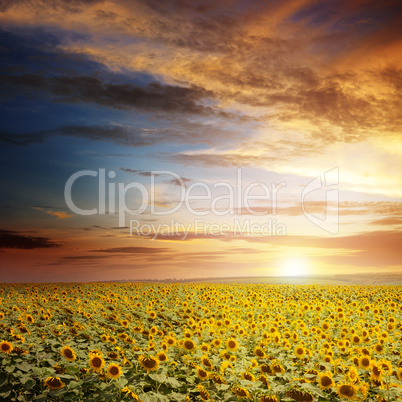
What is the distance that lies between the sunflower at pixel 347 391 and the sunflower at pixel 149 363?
3600mm

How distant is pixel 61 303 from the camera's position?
18.4m

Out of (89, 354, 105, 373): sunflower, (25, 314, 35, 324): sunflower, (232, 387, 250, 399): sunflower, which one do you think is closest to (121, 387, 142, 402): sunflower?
(89, 354, 105, 373): sunflower

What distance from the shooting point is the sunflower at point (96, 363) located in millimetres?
7295

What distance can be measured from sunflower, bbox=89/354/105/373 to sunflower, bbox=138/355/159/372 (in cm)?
78

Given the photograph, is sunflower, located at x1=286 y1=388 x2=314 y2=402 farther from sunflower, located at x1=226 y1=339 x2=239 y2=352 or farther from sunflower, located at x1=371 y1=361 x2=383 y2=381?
sunflower, located at x1=226 y1=339 x2=239 y2=352

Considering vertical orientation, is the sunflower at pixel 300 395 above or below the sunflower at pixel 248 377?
below

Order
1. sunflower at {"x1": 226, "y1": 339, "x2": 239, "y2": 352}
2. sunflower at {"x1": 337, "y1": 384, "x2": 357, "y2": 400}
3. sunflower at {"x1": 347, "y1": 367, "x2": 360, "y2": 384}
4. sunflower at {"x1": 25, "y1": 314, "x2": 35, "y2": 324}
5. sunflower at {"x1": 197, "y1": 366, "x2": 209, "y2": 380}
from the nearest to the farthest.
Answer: sunflower at {"x1": 337, "y1": 384, "x2": 357, "y2": 400}
sunflower at {"x1": 197, "y1": 366, "x2": 209, "y2": 380}
sunflower at {"x1": 347, "y1": 367, "x2": 360, "y2": 384}
sunflower at {"x1": 226, "y1": 339, "x2": 239, "y2": 352}
sunflower at {"x1": 25, "y1": 314, "x2": 35, "y2": 324}

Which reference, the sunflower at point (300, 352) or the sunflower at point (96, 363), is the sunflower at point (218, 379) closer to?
the sunflower at point (96, 363)

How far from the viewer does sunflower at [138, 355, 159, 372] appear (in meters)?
7.62

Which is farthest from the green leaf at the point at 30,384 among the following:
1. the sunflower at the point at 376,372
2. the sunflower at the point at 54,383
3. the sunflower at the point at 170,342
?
the sunflower at the point at 376,372

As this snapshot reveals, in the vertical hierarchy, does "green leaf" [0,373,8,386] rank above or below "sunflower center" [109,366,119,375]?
below

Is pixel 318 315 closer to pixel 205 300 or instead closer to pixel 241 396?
pixel 205 300

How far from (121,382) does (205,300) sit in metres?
13.9

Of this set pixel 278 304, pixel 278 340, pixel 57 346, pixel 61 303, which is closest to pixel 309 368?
pixel 278 340
